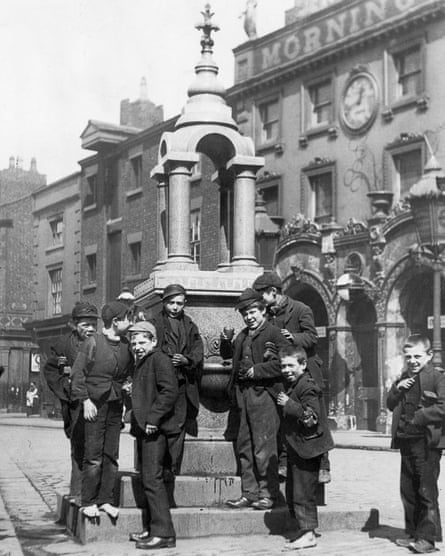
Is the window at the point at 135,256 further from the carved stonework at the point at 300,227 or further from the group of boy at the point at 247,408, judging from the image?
the group of boy at the point at 247,408

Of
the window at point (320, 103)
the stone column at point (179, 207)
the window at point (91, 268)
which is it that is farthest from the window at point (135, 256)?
the stone column at point (179, 207)

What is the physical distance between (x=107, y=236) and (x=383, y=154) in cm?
1550

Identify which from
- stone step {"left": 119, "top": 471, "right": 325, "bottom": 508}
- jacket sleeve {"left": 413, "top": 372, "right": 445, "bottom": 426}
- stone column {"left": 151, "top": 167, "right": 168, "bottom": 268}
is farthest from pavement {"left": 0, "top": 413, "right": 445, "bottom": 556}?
stone column {"left": 151, "top": 167, "right": 168, "bottom": 268}

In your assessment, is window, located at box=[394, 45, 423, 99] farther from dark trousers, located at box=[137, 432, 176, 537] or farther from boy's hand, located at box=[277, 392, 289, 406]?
dark trousers, located at box=[137, 432, 176, 537]

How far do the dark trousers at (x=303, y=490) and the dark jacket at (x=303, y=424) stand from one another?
3.3 inches

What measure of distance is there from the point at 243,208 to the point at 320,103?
727 inches

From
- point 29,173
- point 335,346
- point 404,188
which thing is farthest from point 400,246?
point 29,173

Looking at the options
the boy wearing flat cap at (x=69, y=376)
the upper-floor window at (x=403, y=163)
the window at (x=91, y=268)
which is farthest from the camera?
the window at (x=91, y=268)

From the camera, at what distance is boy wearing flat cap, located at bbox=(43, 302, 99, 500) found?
9.03 m

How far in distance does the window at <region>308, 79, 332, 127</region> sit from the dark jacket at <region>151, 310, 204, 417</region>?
19.7 meters

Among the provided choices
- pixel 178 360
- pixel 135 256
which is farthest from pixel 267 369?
pixel 135 256

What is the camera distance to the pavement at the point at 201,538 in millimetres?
7559

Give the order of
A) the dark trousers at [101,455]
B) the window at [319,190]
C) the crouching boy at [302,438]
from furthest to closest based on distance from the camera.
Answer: the window at [319,190] → the dark trousers at [101,455] → the crouching boy at [302,438]

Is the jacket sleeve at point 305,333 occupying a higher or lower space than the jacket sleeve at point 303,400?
higher
